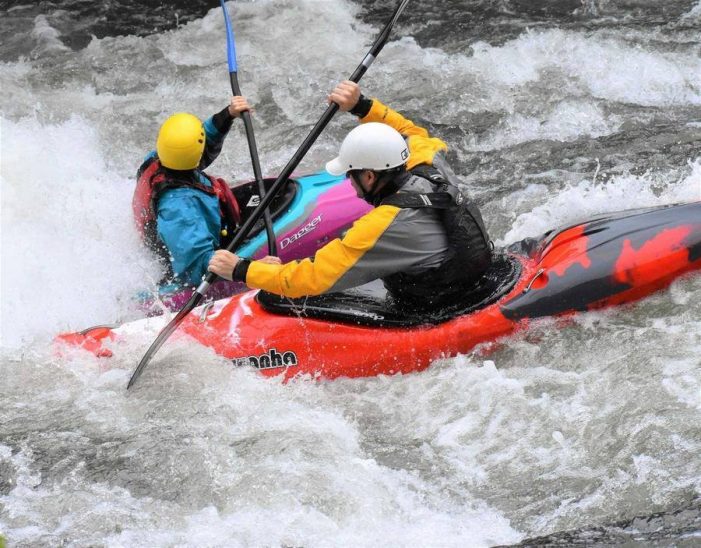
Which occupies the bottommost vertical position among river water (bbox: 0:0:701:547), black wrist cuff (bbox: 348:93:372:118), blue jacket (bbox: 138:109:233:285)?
river water (bbox: 0:0:701:547)

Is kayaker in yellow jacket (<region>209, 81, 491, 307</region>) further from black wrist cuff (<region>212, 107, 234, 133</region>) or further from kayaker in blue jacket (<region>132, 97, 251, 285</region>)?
black wrist cuff (<region>212, 107, 234, 133</region>)

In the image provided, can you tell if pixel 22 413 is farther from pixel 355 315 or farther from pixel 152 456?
pixel 355 315

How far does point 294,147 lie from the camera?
26.1 feet

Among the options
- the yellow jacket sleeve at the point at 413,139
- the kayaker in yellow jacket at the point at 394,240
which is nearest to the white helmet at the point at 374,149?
the kayaker in yellow jacket at the point at 394,240

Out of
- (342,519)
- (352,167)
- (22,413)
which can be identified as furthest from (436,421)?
(22,413)

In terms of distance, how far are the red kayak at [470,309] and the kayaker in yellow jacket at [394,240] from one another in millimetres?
164

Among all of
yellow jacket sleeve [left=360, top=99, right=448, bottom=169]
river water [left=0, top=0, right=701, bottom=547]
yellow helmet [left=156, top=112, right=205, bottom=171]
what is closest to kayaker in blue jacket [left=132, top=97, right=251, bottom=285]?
yellow helmet [left=156, top=112, right=205, bottom=171]

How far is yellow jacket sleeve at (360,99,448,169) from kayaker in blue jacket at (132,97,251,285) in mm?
997

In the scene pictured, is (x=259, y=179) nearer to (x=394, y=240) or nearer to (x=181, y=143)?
(x=181, y=143)

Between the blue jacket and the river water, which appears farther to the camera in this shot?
the blue jacket

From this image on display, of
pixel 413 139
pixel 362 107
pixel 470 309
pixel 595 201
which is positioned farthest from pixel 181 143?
pixel 595 201

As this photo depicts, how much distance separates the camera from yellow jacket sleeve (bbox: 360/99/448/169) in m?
4.80

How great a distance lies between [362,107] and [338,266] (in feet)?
4.17

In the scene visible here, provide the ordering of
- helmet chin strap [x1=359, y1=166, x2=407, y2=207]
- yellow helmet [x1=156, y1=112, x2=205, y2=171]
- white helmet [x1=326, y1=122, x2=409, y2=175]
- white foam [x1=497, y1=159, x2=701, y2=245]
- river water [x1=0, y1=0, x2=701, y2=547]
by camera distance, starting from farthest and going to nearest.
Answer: white foam [x1=497, y1=159, x2=701, y2=245] < yellow helmet [x1=156, y1=112, x2=205, y2=171] < helmet chin strap [x1=359, y1=166, x2=407, y2=207] < white helmet [x1=326, y1=122, x2=409, y2=175] < river water [x1=0, y1=0, x2=701, y2=547]
